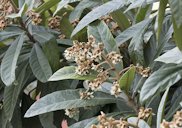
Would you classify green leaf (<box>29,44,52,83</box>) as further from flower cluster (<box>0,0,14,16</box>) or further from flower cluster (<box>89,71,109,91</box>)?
flower cluster (<box>89,71,109,91</box>)

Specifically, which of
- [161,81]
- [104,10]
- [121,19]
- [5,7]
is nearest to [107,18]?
[121,19]

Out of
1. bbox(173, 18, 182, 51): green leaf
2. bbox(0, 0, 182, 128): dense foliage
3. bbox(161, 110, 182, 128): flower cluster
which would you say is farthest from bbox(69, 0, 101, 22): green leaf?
bbox(161, 110, 182, 128): flower cluster

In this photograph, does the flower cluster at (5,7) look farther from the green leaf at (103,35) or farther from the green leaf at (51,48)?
the green leaf at (103,35)

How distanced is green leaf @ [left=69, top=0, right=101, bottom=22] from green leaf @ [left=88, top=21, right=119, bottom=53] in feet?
0.41

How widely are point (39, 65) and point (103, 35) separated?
9.0 inches

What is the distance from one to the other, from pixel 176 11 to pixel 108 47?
0.90 feet

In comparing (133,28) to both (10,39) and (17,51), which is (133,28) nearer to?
(17,51)

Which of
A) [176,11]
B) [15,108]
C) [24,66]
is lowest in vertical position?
[15,108]

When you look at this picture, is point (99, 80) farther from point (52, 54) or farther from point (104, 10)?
point (52, 54)

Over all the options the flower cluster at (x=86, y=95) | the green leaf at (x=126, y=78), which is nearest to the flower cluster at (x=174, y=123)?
the green leaf at (x=126, y=78)

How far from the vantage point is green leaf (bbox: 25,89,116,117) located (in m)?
0.88

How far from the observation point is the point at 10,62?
41.3 inches

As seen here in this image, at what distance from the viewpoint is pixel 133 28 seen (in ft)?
3.17

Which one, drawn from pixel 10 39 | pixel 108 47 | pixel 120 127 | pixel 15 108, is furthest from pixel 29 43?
pixel 120 127
